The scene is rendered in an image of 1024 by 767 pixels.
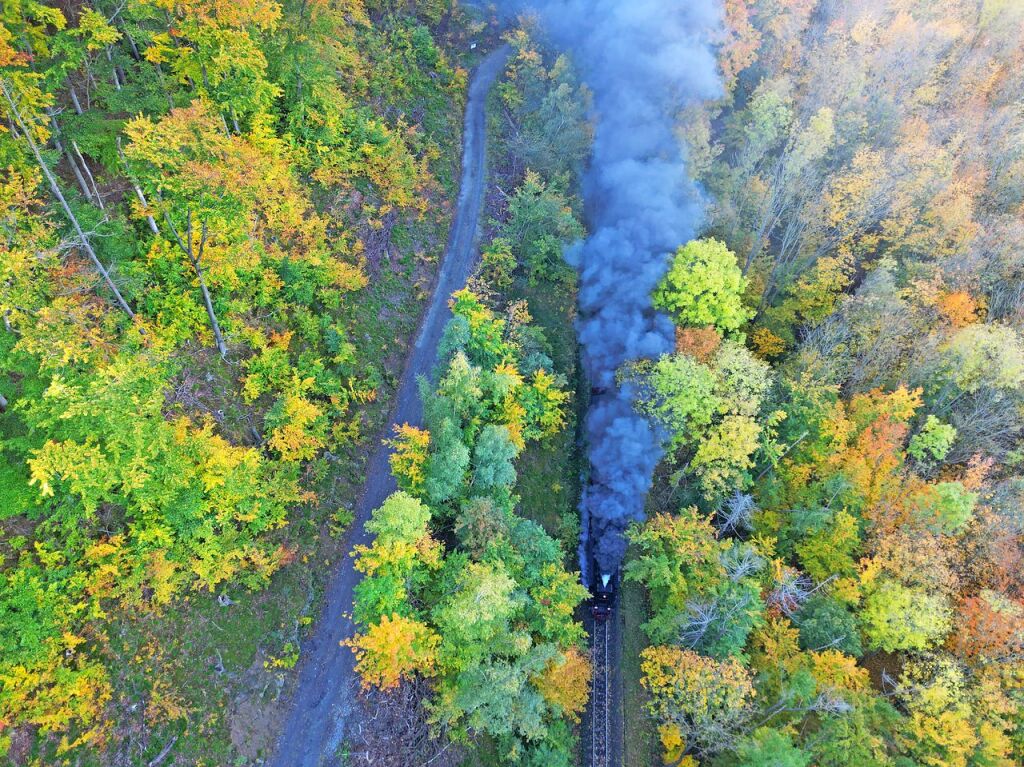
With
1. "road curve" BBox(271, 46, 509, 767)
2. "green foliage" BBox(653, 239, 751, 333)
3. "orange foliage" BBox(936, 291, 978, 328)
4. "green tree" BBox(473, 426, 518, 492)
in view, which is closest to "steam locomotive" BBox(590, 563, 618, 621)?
"green tree" BBox(473, 426, 518, 492)

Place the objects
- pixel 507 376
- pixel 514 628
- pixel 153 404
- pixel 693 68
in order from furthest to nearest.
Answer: pixel 693 68
pixel 507 376
pixel 514 628
pixel 153 404

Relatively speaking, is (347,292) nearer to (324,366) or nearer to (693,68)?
(324,366)

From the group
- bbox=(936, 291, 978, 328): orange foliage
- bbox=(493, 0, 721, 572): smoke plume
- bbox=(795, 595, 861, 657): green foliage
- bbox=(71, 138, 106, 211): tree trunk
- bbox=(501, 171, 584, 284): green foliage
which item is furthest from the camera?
bbox=(501, 171, 584, 284): green foliage

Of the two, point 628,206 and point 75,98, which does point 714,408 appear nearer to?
point 628,206

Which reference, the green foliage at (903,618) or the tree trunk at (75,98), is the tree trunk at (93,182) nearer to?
the tree trunk at (75,98)

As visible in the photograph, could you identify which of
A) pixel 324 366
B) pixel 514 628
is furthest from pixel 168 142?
pixel 514 628

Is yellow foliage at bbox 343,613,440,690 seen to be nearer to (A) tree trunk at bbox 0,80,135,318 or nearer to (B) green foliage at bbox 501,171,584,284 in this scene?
(A) tree trunk at bbox 0,80,135,318

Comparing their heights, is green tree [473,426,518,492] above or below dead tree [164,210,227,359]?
below

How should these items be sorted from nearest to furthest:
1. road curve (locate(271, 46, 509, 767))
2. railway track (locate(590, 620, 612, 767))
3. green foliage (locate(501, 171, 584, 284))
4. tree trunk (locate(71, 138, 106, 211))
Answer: tree trunk (locate(71, 138, 106, 211))
road curve (locate(271, 46, 509, 767))
railway track (locate(590, 620, 612, 767))
green foliage (locate(501, 171, 584, 284))
